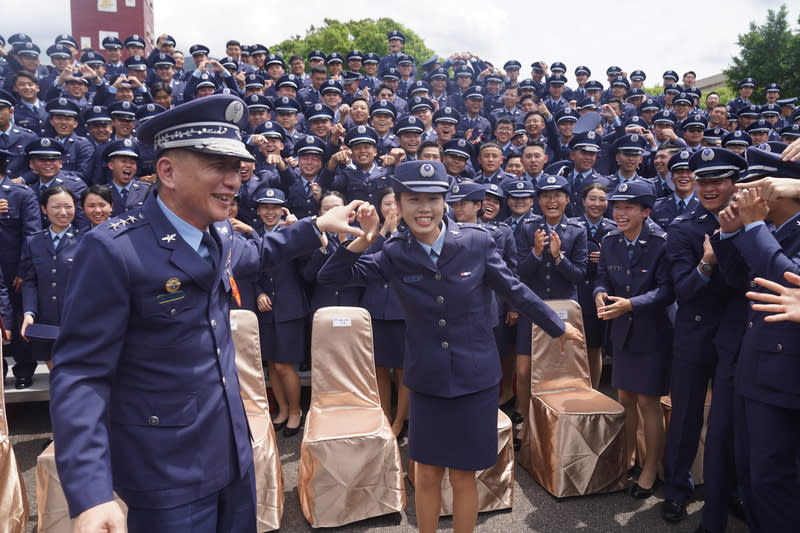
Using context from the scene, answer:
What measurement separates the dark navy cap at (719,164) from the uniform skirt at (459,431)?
1.71 metres

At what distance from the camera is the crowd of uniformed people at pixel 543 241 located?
2.65 metres

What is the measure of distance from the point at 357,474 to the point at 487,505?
0.87 metres

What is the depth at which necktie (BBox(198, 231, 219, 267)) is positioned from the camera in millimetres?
1740

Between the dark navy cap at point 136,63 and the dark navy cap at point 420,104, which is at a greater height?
the dark navy cap at point 136,63

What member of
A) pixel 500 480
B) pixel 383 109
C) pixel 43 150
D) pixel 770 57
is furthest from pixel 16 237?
pixel 770 57

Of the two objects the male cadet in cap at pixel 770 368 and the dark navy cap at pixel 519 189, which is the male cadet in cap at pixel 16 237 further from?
the male cadet in cap at pixel 770 368

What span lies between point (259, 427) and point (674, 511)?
2.62 m

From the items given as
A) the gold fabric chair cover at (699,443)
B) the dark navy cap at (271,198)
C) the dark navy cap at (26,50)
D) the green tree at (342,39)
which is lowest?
the gold fabric chair cover at (699,443)

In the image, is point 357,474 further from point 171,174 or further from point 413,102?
Result: point 413,102

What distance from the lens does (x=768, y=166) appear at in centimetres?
262

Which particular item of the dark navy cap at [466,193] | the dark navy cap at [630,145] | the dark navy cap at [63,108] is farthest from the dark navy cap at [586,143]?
the dark navy cap at [63,108]

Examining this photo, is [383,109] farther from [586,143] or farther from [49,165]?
[49,165]

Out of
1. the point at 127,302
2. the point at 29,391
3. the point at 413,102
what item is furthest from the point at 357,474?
the point at 413,102

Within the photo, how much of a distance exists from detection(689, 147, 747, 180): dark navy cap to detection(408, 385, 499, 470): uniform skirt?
1714 mm
